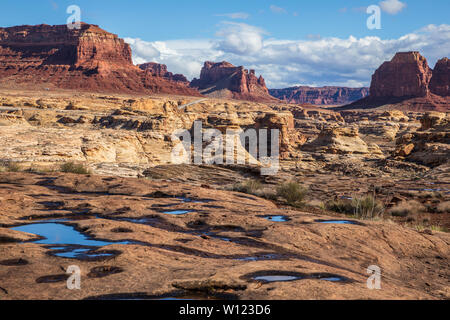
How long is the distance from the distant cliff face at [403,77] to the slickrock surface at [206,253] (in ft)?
500

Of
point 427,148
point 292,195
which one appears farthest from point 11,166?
point 427,148

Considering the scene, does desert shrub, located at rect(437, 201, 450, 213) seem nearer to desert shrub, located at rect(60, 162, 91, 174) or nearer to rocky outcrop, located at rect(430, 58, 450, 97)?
desert shrub, located at rect(60, 162, 91, 174)

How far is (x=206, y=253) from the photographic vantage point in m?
5.16

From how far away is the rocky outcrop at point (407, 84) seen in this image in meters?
139

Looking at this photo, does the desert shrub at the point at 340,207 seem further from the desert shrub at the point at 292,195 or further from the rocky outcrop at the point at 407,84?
the rocky outcrop at the point at 407,84

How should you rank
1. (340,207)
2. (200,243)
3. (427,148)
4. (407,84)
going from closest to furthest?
(200,243) → (340,207) → (427,148) → (407,84)

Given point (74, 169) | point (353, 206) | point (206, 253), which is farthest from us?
point (74, 169)

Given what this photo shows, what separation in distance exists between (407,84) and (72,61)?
122 m

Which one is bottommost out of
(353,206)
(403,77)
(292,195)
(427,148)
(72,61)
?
(353,206)

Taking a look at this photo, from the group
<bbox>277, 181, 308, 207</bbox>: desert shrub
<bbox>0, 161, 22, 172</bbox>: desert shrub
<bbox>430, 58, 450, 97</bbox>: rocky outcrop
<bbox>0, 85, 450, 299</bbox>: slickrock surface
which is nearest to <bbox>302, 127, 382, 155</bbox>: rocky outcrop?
<bbox>0, 85, 450, 299</bbox>: slickrock surface

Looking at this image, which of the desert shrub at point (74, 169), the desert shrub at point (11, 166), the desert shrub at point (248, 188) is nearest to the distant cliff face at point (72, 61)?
the desert shrub at point (11, 166)

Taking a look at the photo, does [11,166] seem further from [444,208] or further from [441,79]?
[441,79]
